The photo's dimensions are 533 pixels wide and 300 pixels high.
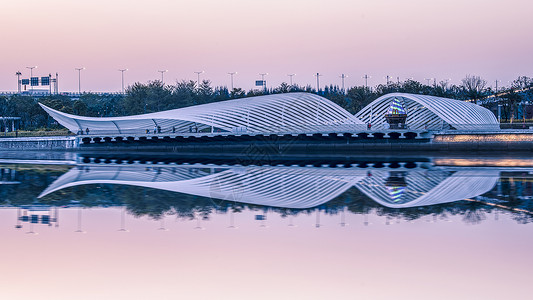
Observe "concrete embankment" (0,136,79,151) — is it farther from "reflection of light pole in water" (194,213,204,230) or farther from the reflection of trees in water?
"reflection of light pole in water" (194,213,204,230)

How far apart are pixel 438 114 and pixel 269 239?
39967 mm

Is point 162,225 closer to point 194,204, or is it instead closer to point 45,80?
point 194,204

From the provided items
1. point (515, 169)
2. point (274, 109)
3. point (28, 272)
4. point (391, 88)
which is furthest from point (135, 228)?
point (391, 88)

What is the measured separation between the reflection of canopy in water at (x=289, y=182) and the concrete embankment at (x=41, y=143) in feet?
84.3

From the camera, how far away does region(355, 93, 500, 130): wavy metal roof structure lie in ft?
169

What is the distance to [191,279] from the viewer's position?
1120 centimetres

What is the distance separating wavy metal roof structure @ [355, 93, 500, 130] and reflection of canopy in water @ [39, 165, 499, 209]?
72.2 ft

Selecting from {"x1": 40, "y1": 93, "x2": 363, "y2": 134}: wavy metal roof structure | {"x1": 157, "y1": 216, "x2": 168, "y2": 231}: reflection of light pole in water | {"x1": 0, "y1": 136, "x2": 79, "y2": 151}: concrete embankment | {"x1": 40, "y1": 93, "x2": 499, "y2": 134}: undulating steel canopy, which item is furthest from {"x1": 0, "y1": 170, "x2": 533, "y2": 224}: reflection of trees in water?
{"x1": 0, "y1": 136, "x2": 79, "y2": 151}: concrete embankment

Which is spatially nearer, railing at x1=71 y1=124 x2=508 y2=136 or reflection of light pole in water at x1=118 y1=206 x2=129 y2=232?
reflection of light pole in water at x1=118 y1=206 x2=129 y2=232

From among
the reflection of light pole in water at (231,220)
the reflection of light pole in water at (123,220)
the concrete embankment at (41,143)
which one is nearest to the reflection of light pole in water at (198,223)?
the reflection of light pole in water at (231,220)

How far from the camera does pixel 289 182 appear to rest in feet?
84.6

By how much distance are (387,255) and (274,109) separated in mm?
45073

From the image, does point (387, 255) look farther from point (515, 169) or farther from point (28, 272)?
point (515, 169)

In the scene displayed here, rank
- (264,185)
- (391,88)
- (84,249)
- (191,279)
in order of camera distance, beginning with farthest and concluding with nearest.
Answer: (391,88)
(264,185)
(84,249)
(191,279)
